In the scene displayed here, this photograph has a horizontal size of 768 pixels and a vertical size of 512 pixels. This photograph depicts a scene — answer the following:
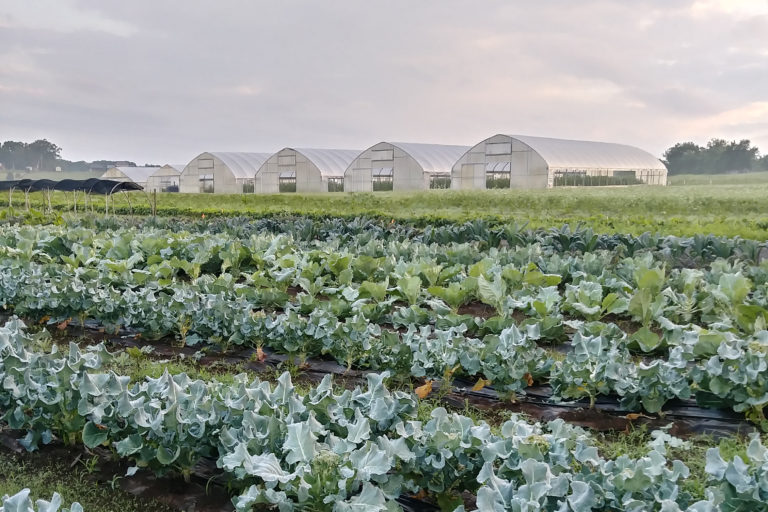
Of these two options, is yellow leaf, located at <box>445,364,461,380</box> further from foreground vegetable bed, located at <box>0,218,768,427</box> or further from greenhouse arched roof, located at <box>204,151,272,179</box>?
greenhouse arched roof, located at <box>204,151,272,179</box>

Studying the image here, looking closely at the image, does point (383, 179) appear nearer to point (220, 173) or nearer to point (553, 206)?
point (220, 173)

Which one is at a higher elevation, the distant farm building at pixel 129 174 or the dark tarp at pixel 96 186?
the distant farm building at pixel 129 174

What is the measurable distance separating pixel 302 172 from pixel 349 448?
86.7ft

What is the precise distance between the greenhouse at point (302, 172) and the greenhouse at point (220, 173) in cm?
117

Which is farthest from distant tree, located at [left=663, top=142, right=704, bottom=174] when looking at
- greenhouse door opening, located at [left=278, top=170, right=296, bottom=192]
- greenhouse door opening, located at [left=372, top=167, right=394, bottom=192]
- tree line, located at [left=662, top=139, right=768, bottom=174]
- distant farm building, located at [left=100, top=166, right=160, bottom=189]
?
distant farm building, located at [left=100, top=166, right=160, bottom=189]

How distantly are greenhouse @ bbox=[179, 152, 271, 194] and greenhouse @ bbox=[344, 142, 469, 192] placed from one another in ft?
19.7

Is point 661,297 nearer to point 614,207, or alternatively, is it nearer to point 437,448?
→ point 437,448

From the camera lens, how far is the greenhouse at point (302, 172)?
27938 millimetres

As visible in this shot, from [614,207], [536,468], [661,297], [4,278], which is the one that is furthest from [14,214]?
[536,468]

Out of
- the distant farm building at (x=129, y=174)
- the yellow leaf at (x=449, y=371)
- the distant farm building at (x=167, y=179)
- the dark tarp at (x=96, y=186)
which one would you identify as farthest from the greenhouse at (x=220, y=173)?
the yellow leaf at (x=449, y=371)

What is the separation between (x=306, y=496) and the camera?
243 cm

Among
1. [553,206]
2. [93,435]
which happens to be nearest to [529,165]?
[553,206]

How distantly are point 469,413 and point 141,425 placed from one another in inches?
75.4

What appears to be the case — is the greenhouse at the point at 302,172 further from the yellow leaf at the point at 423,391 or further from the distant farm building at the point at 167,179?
the yellow leaf at the point at 423,391
